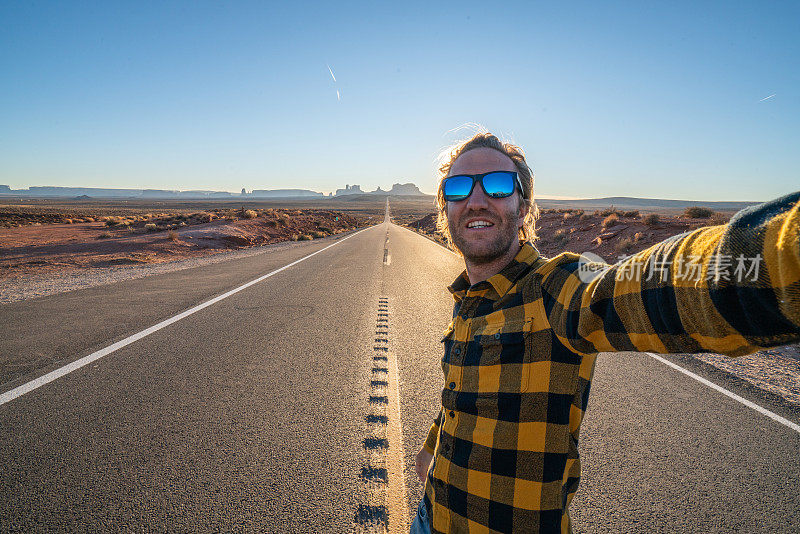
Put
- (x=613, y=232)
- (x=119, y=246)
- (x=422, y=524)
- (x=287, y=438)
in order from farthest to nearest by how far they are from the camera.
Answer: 1. (x=119, y=246)
2. (x=613, y=232)
3. (x=287, y=438)
4. (x=422, y=524)

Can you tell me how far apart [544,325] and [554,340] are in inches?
2.1

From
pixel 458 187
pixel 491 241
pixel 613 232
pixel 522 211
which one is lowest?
pixel 613 232

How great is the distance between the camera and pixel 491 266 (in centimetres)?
154

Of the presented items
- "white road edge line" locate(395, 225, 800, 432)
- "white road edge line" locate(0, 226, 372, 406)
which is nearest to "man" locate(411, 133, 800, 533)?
"white road edge line" locate(395, 225, 800, 432)

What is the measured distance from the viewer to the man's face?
4.99 ft

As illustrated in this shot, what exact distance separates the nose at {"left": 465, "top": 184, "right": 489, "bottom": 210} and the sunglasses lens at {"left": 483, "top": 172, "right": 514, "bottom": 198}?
25 mm

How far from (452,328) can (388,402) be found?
6.88ft

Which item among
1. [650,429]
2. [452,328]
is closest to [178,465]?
[452,328]

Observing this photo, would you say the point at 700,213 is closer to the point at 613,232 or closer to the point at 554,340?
the point at 613,232

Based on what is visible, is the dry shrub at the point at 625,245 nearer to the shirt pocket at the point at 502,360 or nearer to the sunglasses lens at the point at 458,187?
the sunglasses lens at the point at 458,187

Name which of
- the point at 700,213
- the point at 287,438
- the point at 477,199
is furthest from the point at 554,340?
the point at 700,213

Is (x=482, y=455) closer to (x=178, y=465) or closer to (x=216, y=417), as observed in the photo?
(x=178, y=465)

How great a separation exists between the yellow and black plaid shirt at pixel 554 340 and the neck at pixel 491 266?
8 centimetres

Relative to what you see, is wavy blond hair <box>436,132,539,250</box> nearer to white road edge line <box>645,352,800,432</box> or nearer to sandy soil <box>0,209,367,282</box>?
white road edge line <box>645,352,800,432</box>
